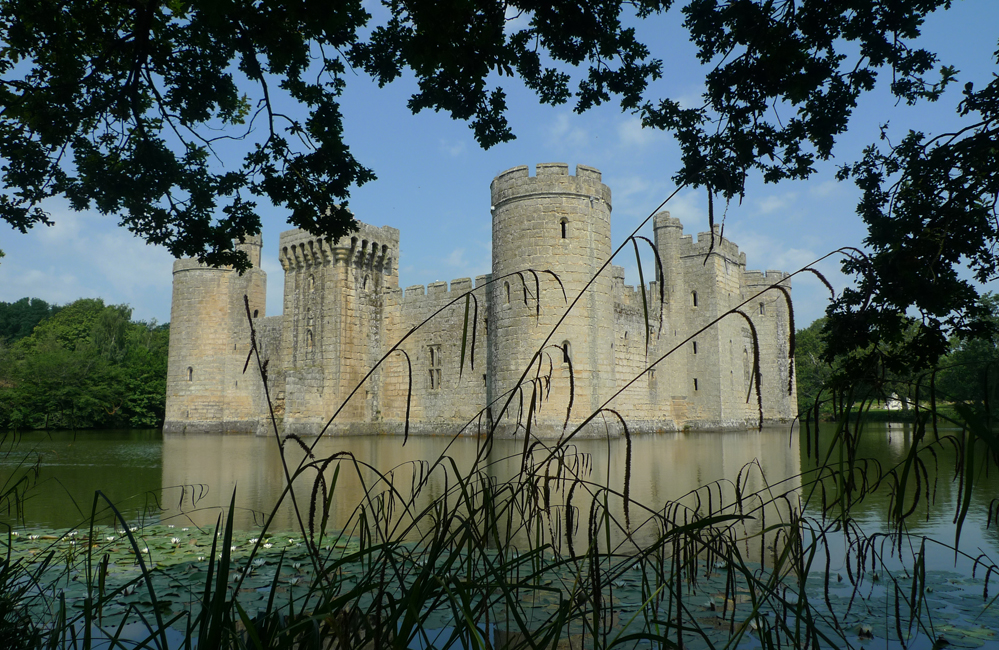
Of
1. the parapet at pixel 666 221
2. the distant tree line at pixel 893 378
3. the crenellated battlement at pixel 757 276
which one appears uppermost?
the parapet at pixel 666 221

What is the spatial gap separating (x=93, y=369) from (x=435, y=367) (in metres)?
18.0

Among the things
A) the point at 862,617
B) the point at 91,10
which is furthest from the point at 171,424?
the point at 862,617

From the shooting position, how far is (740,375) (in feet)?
73.8

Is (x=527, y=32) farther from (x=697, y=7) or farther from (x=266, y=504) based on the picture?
(x=266, y=504)

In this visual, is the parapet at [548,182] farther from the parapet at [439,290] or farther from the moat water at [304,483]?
the moat water at [304,483]

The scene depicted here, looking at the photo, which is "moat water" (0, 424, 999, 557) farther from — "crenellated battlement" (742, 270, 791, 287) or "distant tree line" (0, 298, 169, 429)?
"crenellated battlement" (742, 270, 791, 287)

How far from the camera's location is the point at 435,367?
2041 cm

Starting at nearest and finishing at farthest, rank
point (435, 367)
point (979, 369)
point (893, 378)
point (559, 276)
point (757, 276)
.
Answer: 1. point (979, 369)
2. point (893, 378)
3. point (559, 276)
4. point (435, 367)
5. point (757, 276)

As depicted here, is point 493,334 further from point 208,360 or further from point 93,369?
point 93,369

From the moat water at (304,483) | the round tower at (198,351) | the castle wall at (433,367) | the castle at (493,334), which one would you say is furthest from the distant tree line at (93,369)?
the moat water at (304,483)

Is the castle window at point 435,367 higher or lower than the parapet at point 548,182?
lower

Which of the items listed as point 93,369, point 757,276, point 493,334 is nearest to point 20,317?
point 93,369

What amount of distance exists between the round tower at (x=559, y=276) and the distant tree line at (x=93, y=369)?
12092 millimetres

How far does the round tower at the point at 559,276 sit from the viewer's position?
607 inches
